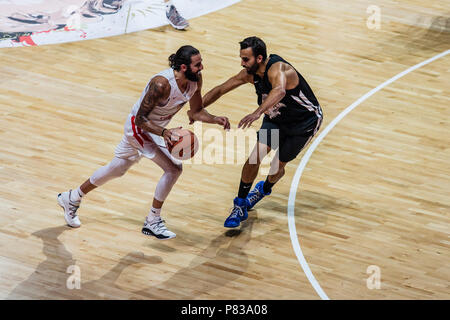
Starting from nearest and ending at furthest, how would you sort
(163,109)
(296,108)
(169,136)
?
(169,136), (163,109), (296,108)

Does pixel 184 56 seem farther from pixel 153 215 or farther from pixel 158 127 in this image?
pixel 153 215

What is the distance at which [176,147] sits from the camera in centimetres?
742

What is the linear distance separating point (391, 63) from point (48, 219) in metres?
6.71

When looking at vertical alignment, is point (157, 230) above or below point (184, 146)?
below

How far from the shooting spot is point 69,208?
7.77m

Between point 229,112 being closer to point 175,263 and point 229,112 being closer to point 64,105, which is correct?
point 64,105

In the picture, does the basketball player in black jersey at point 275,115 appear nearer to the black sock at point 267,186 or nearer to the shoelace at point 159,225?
the black sock at point 267,186

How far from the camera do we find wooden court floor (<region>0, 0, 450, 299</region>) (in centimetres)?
724

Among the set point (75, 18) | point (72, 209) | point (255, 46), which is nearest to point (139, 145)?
point (72, 209)

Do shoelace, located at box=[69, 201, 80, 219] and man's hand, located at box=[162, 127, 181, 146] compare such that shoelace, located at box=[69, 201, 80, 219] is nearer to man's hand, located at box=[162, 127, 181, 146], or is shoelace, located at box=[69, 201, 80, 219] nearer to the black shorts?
man's hand, located at box=[162, 127, 181, 146]

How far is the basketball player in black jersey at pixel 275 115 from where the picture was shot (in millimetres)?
7680

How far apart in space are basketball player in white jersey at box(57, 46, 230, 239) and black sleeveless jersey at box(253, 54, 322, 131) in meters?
0.79

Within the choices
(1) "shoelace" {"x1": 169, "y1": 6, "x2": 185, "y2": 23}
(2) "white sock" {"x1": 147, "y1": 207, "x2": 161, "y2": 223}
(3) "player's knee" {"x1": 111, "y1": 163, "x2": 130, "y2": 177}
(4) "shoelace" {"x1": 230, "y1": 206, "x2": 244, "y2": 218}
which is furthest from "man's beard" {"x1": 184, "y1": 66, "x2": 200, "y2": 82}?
(1) "shoelace" {"x1": 169, "y1": 6, "x2": 185, "y2": 23}

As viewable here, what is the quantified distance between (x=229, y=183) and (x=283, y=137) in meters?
1.17
